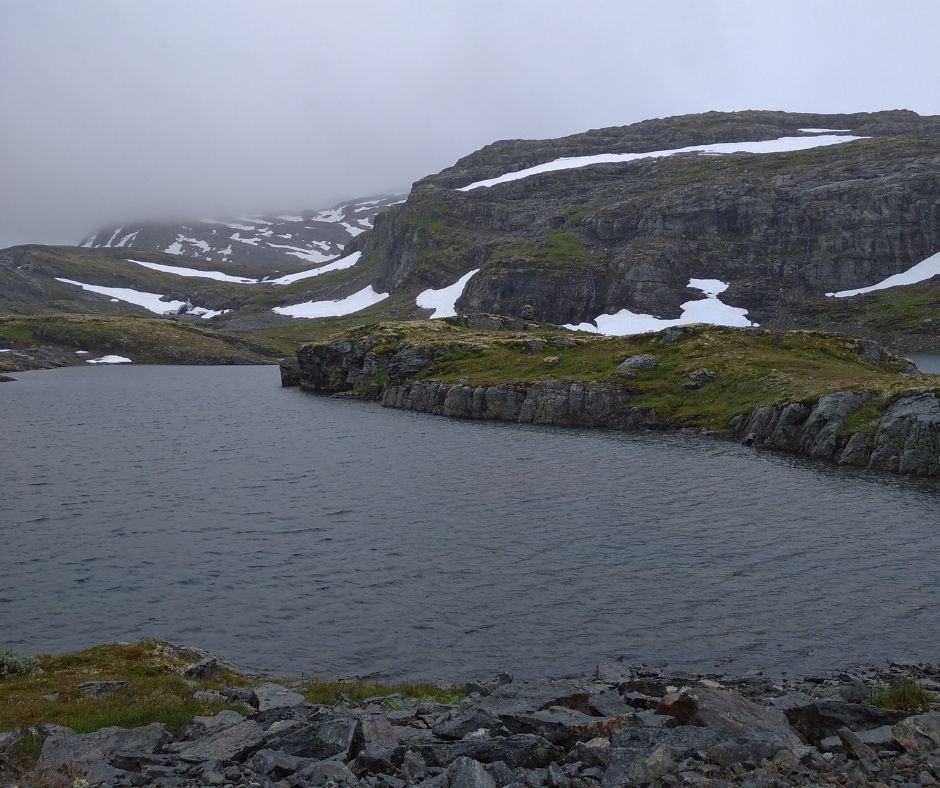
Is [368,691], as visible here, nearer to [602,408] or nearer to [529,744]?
[529,744]

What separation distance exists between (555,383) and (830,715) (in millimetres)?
76977

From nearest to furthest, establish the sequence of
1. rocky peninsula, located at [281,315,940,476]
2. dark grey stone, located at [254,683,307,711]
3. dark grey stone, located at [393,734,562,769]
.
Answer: dark grey stone, located at [393,734,562,769] → dark grey stone, located at [254,683,307,711] → rocky peninsula, located at [281,315,940,476]

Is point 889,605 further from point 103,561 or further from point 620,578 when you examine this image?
point 103,561

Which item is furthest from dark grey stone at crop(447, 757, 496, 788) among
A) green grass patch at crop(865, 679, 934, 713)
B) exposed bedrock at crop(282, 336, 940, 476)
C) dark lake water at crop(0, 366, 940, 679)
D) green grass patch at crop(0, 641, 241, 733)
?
exposed bedrock at crop(282, 336, 940, 476)

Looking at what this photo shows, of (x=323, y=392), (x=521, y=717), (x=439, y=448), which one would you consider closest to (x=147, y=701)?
Answer: (x=521, y=717)

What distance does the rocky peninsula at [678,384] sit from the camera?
63.9 meters

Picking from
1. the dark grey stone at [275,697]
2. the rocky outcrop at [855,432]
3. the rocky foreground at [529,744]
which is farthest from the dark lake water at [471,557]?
the rocky foreground at [529,744]

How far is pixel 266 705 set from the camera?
2070 centimetres

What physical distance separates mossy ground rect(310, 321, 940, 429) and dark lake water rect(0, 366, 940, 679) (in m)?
10.6

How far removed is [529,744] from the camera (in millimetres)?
16359

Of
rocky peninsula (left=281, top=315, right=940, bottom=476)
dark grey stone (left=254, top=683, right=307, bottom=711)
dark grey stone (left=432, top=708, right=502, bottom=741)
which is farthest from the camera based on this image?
rocky peninsula (left=281, top=315, right=940, bottom=476)

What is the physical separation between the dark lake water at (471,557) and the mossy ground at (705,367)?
1057cm

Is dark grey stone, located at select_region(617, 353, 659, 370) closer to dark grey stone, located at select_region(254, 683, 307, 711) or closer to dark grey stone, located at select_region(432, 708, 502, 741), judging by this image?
dark grey stone, located at select_region(254, 683, 307, 711)

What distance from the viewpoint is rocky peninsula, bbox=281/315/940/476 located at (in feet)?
210
